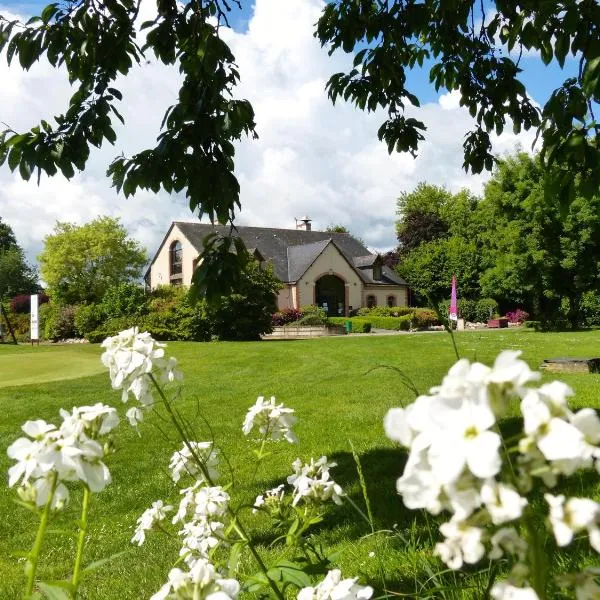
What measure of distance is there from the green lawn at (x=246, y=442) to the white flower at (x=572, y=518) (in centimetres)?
62

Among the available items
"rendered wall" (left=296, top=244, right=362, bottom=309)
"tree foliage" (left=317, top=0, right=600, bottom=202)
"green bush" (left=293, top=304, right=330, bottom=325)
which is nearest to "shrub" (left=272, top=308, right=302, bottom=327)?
"green bush" (left=293, top=304, right=330, bottom=325)

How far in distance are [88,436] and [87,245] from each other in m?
47.0

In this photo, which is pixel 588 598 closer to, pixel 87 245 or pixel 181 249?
pixel 181 249

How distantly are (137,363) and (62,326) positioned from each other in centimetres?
Answer: 3468

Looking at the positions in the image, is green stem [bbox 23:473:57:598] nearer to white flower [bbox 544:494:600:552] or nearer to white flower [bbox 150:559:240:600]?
white flower [bbox 150:559:240:600]

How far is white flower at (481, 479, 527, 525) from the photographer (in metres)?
0.71

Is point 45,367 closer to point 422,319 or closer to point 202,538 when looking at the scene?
point 202,538

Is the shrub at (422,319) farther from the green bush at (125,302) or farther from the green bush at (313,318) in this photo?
the green bush at (125,302)

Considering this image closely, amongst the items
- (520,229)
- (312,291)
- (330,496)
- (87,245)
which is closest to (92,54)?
(330,496)

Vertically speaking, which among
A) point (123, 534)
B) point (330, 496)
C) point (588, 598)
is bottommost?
point (123, 534)

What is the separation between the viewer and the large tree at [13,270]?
7044 cm

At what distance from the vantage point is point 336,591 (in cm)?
129

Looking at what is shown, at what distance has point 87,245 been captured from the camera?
45.2m

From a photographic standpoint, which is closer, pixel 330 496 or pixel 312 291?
pixel 330 496
